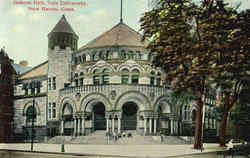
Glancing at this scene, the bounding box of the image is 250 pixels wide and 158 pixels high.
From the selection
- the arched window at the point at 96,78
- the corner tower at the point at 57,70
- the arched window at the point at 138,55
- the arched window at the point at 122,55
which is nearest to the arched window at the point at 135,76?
the arched window at the point at 138,55

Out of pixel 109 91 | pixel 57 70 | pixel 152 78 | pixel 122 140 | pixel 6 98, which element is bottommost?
pixel 122 140

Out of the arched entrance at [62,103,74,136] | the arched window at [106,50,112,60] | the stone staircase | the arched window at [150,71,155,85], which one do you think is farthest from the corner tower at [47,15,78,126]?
the arched window at [150,71,155,85]

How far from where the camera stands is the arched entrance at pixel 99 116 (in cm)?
3866

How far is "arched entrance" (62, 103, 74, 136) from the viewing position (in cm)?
3978

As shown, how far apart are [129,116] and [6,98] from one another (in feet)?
64.8

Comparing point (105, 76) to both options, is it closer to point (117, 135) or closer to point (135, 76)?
point (135, 76)

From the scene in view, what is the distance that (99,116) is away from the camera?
3919cm

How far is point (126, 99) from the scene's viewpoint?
37.2 metres

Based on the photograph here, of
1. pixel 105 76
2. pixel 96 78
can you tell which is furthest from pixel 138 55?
pixel 96 78

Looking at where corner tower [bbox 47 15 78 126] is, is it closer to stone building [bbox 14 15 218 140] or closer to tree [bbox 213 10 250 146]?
stone building [bbox 14 15 218 140]

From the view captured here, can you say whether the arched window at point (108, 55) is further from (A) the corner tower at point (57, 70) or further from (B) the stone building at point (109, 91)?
(A) the corner tower at point (57, 70)

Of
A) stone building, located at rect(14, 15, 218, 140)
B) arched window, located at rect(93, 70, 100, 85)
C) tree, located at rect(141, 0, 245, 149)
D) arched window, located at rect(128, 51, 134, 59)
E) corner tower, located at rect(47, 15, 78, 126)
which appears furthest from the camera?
corner tower, located at rect(47, 15, 78, 126)

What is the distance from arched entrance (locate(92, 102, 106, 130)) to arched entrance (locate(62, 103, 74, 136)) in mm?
3048

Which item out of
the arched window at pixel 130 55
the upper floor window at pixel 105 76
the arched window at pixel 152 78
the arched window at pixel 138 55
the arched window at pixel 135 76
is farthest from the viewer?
the upper floor window at pixel 105 76
